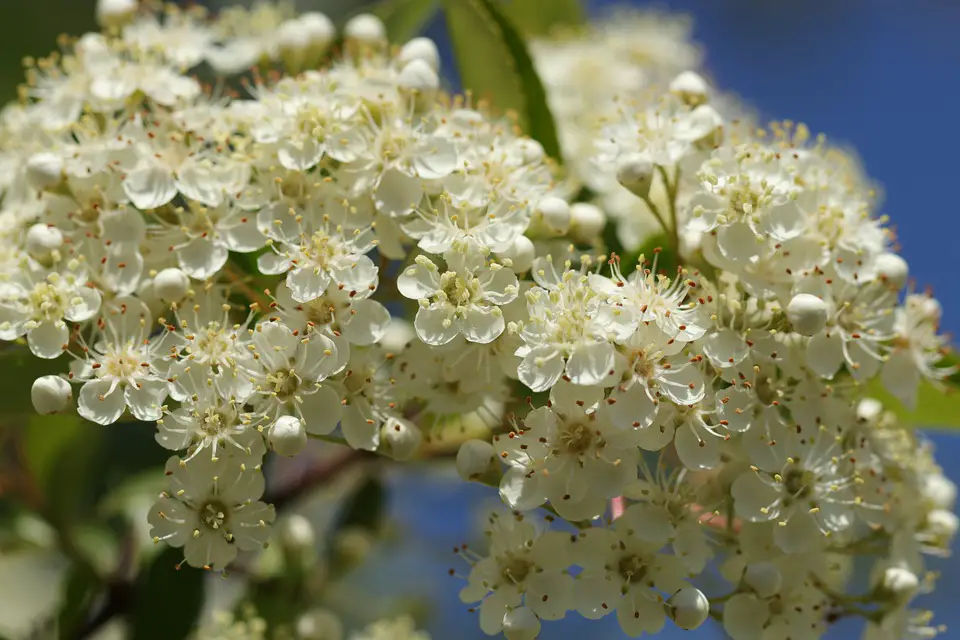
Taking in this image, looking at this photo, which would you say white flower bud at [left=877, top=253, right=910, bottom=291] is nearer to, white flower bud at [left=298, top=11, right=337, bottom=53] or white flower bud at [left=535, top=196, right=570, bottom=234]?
white flower bud at [left=535, top=196, right=570, bottom=234]

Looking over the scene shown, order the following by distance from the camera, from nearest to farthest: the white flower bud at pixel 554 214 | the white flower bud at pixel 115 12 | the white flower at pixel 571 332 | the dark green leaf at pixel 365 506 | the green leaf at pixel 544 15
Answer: the white flower at pixel 571 332
the white flower bud at pixel 554 214
the white flower bud at pixel 115 12
the dark green leaf at pixel 365 506
the green leaf at pixel 544 15

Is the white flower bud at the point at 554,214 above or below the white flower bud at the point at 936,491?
above

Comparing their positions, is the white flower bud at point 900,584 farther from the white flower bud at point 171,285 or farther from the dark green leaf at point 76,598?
the dark green leaf at point 76,598

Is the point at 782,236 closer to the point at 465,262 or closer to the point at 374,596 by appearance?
the point at 465,262

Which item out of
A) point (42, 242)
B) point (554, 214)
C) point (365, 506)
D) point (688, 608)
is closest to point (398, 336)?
point (365, 506)

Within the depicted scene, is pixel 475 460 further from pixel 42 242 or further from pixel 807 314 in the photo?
pixel 42 242

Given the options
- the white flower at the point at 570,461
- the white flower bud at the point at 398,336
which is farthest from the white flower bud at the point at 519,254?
the white flower bud at the point at 398,336

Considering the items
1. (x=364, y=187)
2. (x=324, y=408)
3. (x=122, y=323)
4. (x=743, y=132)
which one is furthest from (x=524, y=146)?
(x=122, y=323)
